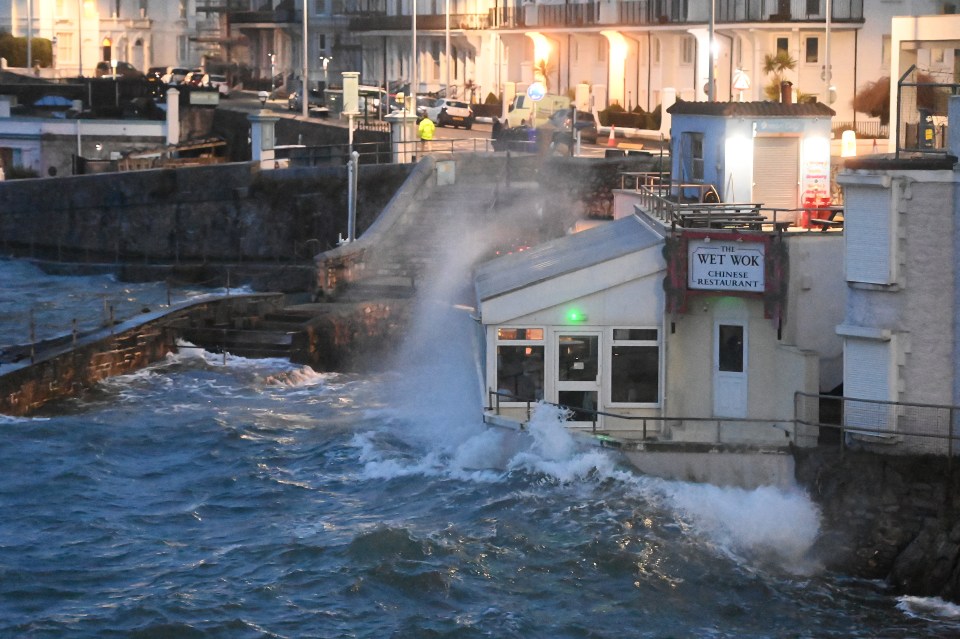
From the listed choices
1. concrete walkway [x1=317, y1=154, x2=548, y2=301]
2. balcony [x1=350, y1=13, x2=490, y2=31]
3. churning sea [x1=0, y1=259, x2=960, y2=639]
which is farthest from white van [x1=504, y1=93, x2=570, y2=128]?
churning sea [x1=0, y1=259, x2=960, y2=639]

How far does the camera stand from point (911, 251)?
83.5ft

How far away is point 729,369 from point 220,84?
6337 cm

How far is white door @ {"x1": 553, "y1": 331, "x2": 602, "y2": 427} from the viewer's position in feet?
91.5

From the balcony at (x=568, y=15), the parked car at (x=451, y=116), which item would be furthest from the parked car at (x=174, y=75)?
the parked car at (x=451, y=116)

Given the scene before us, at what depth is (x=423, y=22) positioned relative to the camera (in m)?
87.4

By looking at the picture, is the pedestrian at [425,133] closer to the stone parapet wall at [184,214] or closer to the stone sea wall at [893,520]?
the stone parapet wall at [184,214]

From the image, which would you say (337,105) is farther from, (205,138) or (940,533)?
(940,533)

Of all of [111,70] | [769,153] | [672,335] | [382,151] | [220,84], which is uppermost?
[111,70]

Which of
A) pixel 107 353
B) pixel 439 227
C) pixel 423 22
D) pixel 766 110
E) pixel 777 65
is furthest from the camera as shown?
pixel 423 22

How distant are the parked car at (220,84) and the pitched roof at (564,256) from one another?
5051 cm

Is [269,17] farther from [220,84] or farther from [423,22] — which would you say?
[423,22]

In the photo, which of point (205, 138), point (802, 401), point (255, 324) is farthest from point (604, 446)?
point (205, 138)

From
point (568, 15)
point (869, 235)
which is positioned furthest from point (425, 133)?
point (869, 235)

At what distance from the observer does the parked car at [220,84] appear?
3342 inches
